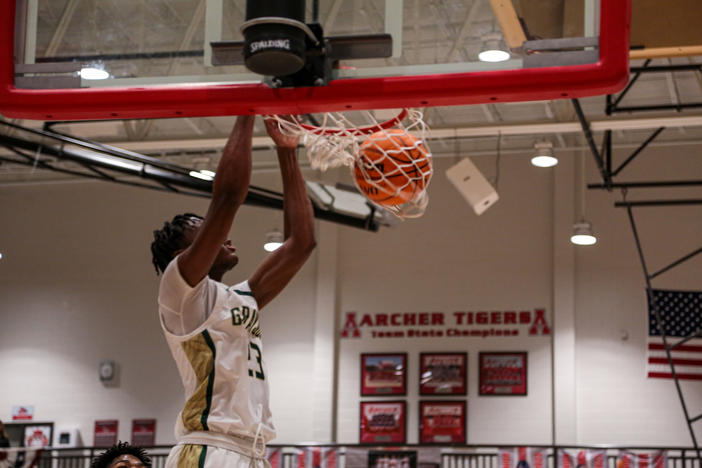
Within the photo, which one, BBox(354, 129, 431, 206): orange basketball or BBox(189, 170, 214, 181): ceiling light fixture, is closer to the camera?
BBox(354, 129, 431, 206): orange basketball

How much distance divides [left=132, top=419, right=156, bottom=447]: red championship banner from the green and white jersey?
1345 cm

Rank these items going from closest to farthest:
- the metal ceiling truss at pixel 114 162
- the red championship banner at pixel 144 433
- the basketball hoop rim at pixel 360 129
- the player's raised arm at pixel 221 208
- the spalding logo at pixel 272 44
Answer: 1. the spalding logo at pixel 272 44
2. the player's raised arm at pixel 221 208
3. the basketball hoop rim at pixel 360 129
4. the metal ceiling truss at pixel 114 162
5. the red championship banner at pixel 144 433

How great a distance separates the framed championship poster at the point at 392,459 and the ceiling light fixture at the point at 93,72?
9.03 m

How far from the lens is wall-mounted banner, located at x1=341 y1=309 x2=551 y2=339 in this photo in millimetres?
15688

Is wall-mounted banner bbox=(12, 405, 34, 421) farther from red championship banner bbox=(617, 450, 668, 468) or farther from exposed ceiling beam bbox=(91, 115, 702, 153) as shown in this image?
red championship banner bbox=(617, 450, 668, 468)

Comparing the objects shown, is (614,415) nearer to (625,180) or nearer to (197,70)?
(625,180)

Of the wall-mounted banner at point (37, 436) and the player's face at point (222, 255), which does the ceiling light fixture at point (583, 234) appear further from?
the player's face at point (222, 255)

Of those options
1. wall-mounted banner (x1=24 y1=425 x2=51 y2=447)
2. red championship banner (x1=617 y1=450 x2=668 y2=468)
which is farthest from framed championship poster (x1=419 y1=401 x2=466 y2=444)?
wall-mounted banner (x1=24 y1=425 x2=51 y2=447)

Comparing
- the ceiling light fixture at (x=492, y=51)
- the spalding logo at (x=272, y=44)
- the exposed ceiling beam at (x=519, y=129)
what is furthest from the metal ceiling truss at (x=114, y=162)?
the spalding logo at (x=272, y=44)

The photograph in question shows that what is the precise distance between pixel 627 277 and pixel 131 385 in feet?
27.1

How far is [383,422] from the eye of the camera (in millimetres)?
15883

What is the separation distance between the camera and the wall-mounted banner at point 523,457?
11695 millimetres

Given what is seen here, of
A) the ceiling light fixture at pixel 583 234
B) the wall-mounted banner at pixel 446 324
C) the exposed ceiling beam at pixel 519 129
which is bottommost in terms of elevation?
the wall-mounted banner at pixel 446 324

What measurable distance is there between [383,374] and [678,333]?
453 cm
